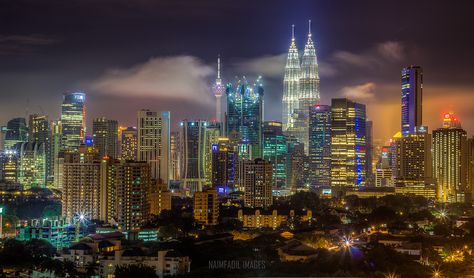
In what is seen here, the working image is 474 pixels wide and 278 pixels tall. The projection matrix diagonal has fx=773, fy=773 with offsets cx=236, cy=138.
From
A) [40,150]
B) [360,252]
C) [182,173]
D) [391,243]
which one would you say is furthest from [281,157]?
[360,252]

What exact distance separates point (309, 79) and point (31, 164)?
52.4ft

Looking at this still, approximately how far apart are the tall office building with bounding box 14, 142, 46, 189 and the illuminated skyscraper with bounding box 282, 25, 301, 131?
14826 millimetres

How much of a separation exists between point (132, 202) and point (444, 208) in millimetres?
12457

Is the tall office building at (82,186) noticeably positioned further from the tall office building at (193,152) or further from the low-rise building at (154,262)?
the tall office building at (193,152)

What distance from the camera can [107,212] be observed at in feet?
59.8

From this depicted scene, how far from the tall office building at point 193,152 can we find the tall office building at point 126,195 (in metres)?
14.0

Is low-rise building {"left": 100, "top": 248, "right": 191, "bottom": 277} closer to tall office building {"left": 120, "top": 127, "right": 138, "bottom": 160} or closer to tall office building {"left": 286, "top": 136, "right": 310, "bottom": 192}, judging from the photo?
tall office building {"left": 120, "top": 127, "right": 138, "bottom": 160}

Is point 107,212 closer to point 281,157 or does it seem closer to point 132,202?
point 132,202

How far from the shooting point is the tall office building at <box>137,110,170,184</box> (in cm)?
2895

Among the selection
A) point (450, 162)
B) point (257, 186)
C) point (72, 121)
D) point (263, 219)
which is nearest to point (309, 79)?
point (450, 162)

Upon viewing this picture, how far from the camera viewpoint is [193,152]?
1314 inches

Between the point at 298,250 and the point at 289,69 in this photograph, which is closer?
the point at 298,250

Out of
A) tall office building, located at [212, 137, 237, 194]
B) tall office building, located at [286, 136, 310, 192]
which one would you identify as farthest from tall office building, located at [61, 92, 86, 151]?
tall office building, located at [286, 136, 310, 192]

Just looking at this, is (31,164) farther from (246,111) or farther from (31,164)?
(246,111)
